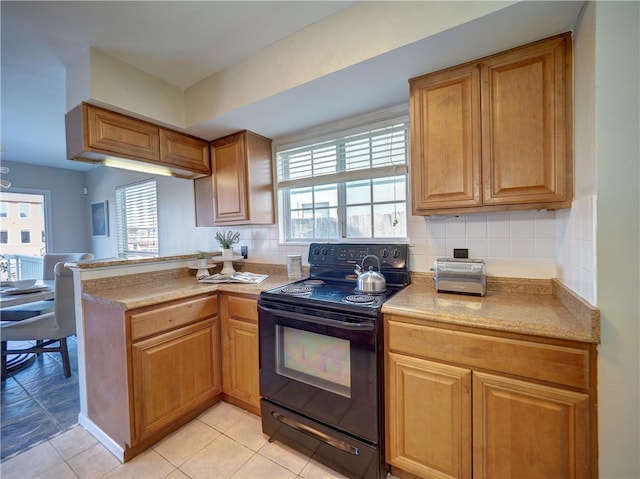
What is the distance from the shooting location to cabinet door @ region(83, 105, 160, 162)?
5.77 feet

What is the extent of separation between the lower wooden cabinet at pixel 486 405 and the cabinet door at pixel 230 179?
162cm

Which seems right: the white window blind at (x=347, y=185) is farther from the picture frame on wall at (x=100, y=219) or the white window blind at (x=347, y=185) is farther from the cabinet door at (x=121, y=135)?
the picture frame on wall at (x=100, y=219)

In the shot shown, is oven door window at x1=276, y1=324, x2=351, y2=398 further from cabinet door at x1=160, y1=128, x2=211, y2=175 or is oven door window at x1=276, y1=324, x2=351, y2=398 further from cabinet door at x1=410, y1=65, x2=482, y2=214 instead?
cabinet door at x1=160, y1=128, x2=211, y2=175

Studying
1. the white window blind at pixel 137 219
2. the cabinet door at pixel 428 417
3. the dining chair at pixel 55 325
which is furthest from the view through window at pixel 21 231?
the cabinet door at pixel 428 417

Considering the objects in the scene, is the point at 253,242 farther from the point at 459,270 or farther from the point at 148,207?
the point at 148,207

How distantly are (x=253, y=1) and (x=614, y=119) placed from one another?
5.48ft

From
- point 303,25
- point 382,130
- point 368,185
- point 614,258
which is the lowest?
point 614,258

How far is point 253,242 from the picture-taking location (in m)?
2.66

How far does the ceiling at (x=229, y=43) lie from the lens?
125cm

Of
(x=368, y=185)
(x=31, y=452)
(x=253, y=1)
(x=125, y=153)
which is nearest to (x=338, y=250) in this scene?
(x=368, y=185)

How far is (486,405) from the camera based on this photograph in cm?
116

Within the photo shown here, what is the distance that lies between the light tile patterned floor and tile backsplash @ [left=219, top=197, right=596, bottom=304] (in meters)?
1.40

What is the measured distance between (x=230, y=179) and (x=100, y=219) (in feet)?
13.0

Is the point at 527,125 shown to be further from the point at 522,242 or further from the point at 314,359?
the point at 314,359
